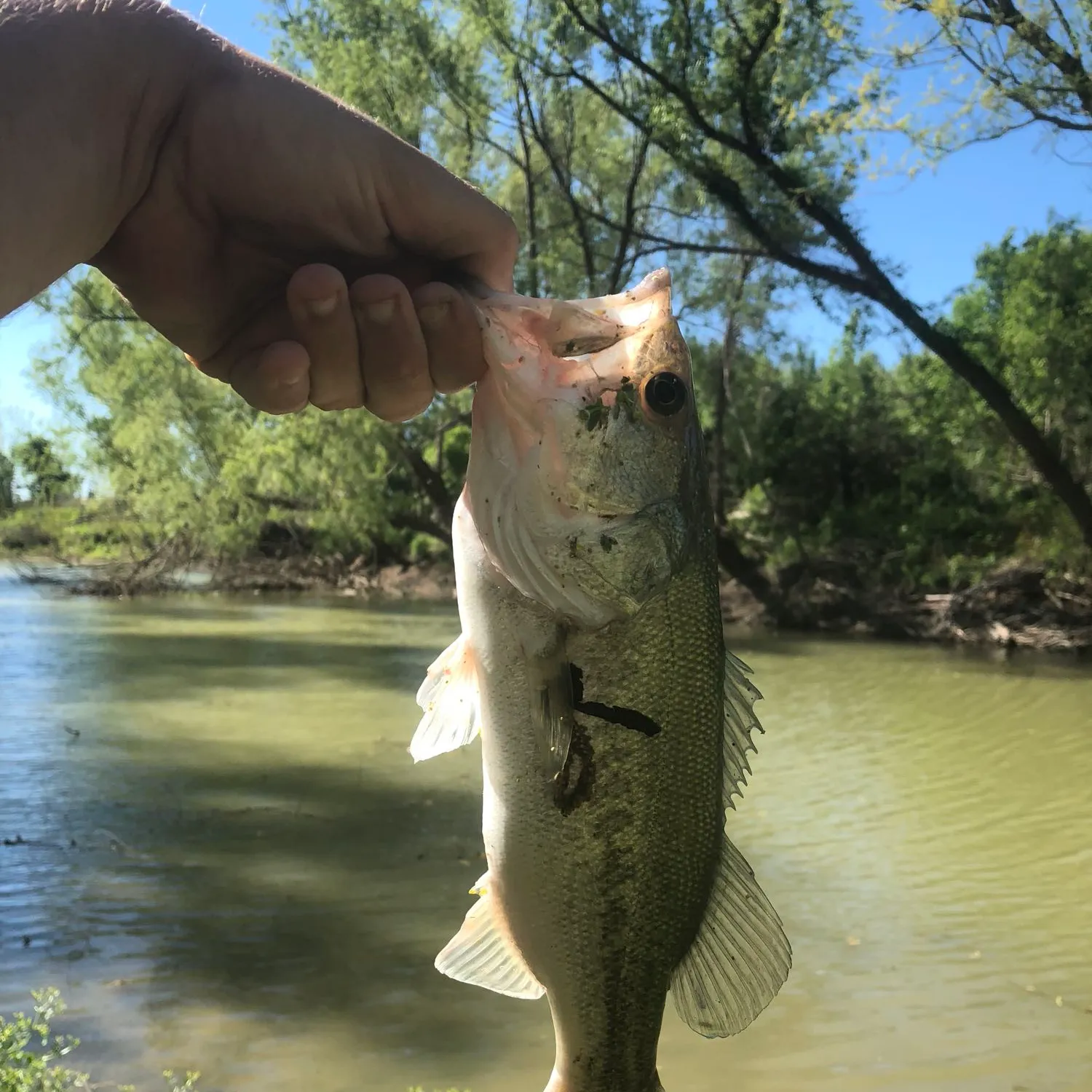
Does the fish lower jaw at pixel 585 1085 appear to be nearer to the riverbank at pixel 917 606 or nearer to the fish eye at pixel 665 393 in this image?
the fish eye at pixel 665 393

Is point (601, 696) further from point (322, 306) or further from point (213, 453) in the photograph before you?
point (213, 453)

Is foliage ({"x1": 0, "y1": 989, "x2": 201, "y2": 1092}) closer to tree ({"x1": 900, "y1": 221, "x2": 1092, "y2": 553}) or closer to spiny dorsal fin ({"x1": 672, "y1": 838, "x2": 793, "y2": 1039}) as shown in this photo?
spiny dorsal fin ({"x1": 672, "y1": 838, "x2": 793, "y2": 1039})

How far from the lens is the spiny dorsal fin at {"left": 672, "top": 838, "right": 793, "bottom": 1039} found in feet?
6.54

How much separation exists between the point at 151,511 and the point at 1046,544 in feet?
72.2

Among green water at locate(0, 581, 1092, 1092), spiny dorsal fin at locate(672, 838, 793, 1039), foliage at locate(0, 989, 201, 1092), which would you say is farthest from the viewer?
green water at locate(0, 581, 1092, 1092)

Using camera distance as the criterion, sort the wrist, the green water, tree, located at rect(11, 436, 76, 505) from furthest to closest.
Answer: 1. tree, located at rect(11, 436, 76, 505)
2. the green water
3. the wrist

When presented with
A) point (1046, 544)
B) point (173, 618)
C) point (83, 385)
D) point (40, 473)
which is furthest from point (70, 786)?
point (40, 473)

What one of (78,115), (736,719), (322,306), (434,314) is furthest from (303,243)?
(736,719)

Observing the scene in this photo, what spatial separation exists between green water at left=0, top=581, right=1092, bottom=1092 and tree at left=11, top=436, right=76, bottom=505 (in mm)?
18493

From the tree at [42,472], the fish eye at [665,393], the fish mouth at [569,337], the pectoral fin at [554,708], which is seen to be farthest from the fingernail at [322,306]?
the tree at [42,472]

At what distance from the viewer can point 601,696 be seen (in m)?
1.91

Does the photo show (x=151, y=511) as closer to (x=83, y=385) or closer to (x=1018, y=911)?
(x=83, y=385)

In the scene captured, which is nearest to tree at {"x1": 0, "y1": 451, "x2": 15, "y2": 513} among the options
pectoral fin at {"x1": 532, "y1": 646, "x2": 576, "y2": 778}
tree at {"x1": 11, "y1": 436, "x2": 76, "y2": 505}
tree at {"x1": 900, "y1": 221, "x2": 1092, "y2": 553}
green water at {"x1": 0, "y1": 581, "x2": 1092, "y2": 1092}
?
tree at {"x1": 11, "y1": 436, "x2": 76, "y2": 505}

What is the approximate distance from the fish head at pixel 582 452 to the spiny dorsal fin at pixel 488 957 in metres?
0.66
